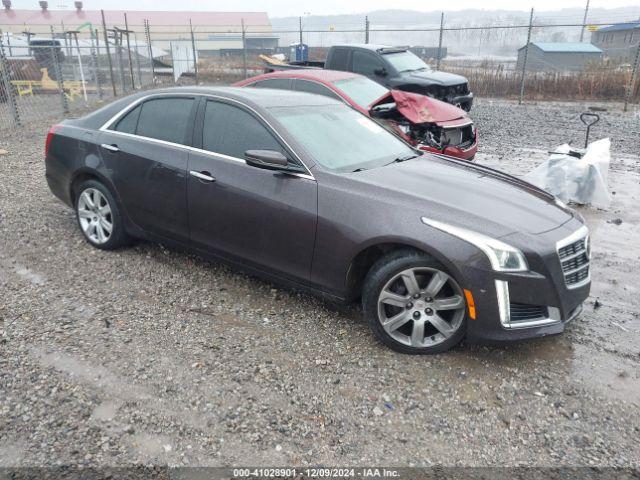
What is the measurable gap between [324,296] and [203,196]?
1261 mm

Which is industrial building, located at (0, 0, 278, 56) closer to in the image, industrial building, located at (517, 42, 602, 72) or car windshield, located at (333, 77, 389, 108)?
industrial building, located at (517, 42, 602, 72)

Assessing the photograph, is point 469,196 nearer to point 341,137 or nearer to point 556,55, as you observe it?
point 341,137

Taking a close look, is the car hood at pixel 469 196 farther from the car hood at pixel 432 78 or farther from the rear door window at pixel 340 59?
the rear door window at pixel 340 59

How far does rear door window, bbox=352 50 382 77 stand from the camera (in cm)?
1100

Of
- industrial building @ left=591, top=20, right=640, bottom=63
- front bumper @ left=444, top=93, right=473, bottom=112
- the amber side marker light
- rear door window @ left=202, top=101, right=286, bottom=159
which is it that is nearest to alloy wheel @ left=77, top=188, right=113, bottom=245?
rear door window @ left=202, top=101, right=286, bottom=159

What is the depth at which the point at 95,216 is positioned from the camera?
4.85 m

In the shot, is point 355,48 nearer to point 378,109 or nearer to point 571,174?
point 378,109

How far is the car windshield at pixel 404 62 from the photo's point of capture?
36.1 ft

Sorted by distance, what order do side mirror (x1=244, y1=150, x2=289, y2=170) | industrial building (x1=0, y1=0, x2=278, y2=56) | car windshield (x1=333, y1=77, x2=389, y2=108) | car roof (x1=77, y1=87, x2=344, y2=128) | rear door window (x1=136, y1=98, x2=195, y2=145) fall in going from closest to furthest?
side mirror (x1=244, y1=150, x2=289, y2=170), car roof (x1=77, y1=87, x2=344, y2=128), rear door window (x1=136, y1=98, x2=195, y2=145), car windshield (x1=333, y1=77, x2=389, y2=108), industrial building (x1=0, y1=0, x2=278, y2=56)

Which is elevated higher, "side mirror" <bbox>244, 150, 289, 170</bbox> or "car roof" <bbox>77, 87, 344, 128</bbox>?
"car roof" <bbox>77, 87, 344, 128</bbox>

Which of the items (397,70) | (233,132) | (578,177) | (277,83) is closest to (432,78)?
(397,70)

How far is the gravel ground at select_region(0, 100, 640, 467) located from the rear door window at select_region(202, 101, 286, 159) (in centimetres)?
117

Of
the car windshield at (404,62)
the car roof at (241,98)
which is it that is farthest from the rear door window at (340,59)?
the car roof at (241,98)

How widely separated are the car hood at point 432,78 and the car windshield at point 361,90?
8.23 ft
